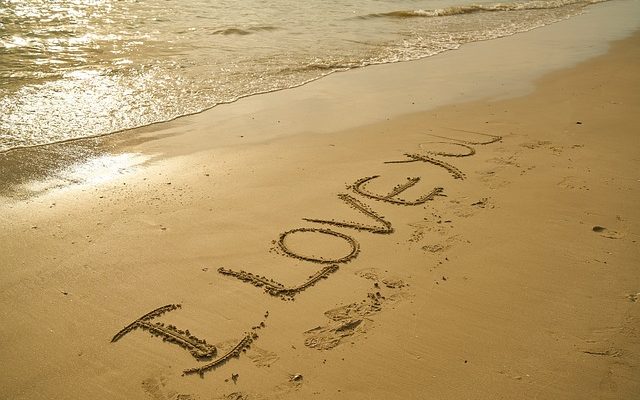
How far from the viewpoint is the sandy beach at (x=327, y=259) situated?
239cm

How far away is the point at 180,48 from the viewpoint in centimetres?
839

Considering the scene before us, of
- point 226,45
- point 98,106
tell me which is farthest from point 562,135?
point 226,45

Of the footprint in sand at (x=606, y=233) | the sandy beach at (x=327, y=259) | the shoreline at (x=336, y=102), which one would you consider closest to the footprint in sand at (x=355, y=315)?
the sandy beach at (x=327, y=259)

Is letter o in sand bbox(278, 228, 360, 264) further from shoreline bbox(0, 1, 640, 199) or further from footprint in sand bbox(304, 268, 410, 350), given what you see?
shoreline bbox(0, 1, 640, 199)

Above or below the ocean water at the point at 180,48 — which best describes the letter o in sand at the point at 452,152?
below

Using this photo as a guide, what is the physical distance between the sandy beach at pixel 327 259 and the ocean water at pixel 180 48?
84 centimetres

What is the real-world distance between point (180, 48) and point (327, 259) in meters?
6.29

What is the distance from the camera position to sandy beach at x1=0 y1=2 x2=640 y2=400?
2.39 metres

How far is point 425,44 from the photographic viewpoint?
966 cm

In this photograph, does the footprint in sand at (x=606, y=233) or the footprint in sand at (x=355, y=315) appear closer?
the footprint in sand at (x=355, y=315)

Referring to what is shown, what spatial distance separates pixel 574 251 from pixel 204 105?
13.8 feet

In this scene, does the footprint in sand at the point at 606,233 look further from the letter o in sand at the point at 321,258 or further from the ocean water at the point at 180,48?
the ocean water at the point at 180,48

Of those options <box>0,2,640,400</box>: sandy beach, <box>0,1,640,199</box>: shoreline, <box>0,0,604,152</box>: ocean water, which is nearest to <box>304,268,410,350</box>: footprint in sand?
<box>0,2,640,400</box>: sandy beach

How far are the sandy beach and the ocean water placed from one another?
2.76 feet
